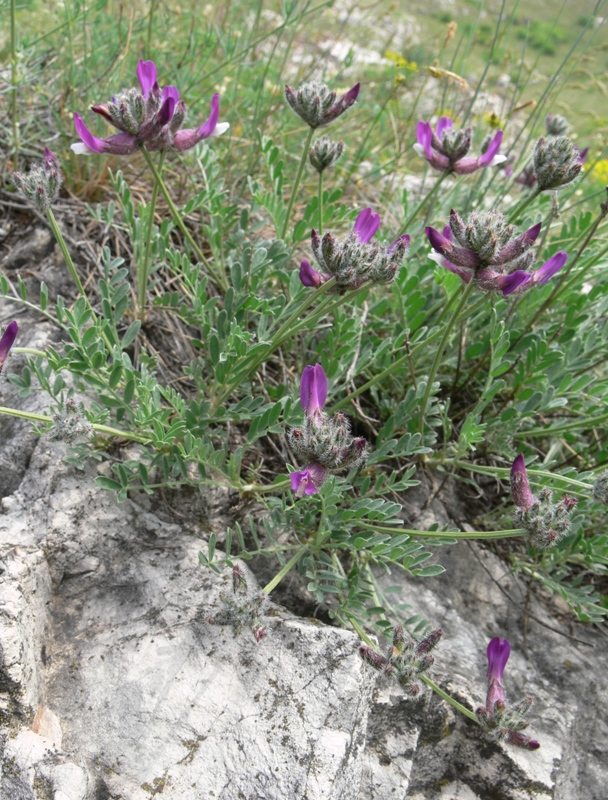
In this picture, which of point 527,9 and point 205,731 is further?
point 527,9

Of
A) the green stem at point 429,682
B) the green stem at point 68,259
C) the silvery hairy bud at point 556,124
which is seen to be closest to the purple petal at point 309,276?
the green stem at point 68,259

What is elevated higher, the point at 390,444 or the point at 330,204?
the point at 330,204

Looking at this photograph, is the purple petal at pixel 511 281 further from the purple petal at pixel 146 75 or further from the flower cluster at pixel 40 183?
the flower cluster at pixel 40 183

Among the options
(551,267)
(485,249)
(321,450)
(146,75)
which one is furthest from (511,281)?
(146,75)

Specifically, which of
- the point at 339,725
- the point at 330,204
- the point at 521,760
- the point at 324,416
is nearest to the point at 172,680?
the point at 339,725

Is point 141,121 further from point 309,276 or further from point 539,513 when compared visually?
point 539,513

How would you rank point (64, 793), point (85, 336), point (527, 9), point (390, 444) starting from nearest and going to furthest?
point (64, 793) < point (85, 336) < point (390, 444) < point (527, 9)

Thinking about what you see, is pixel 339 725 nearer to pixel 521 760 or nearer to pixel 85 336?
pixel 521 760
